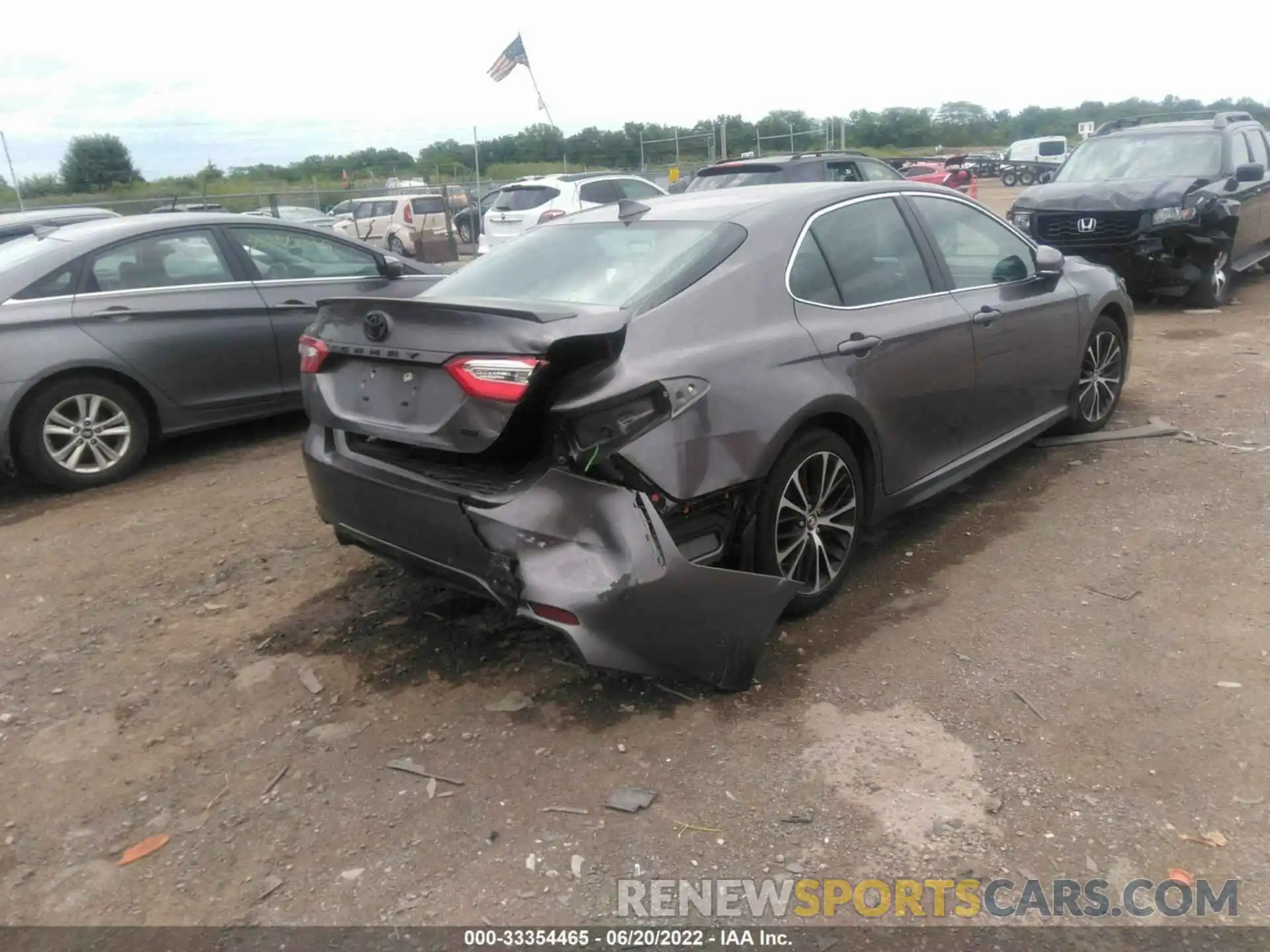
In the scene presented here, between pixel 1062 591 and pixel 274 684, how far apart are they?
3055 millimetres

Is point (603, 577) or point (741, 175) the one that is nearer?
point (603, 577)

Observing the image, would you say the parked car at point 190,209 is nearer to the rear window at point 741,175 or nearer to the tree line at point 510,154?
the rear window at point 741,175

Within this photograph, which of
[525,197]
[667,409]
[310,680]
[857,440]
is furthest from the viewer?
[525,197]

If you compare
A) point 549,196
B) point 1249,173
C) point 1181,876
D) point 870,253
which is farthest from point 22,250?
point 549,196

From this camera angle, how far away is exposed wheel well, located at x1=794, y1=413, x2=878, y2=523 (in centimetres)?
366

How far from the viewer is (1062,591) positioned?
3.97m

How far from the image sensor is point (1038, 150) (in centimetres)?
4250

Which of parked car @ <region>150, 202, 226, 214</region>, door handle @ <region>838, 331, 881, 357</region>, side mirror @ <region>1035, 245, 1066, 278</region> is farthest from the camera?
parked car @ <region>150, 202, 226, 214</region>

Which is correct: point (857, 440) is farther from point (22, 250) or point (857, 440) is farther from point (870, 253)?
point (22, 250)

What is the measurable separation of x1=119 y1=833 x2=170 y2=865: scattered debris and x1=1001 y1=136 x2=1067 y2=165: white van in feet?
143

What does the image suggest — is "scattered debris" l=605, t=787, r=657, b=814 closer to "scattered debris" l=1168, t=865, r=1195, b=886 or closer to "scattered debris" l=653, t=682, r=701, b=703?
"scattered debris" l=653, t=682, r=701, b=703

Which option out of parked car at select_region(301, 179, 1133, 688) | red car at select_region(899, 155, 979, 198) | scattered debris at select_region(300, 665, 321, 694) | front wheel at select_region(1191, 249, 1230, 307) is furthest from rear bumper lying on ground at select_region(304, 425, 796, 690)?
red car at select_region(899, 155, 979, 198)

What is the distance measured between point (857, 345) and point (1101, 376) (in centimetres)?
279

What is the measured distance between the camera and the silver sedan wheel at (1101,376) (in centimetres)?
568
